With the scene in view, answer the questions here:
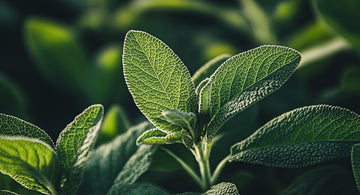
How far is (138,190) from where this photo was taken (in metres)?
0.72

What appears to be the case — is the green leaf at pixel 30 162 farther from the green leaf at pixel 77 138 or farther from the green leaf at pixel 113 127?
the green leaf at pixel 113 127

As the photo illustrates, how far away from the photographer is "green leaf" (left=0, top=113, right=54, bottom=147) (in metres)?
0.70

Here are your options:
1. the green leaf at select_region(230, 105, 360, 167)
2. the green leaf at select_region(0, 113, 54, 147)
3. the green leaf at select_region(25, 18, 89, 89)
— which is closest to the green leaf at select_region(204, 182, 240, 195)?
the green leaf at select_region(230, 105, 360, 167)

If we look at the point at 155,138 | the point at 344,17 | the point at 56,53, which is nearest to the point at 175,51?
the point at 56,53

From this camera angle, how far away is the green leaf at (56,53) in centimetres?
156

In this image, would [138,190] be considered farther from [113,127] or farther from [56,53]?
[56,53]

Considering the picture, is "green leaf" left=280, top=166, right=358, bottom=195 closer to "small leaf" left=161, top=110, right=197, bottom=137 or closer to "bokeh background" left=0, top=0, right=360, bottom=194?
"bokeh background" left=0, top=0, right=360, bottom=194

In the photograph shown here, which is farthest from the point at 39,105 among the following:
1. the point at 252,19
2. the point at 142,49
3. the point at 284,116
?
the point at 284,116

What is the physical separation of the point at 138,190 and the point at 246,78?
255 millimetres

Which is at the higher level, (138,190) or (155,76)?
(155,76)

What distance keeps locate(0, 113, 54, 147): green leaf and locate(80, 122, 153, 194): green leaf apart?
139mm

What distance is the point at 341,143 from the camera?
72 cm

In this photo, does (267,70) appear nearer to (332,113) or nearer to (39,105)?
(332,113)

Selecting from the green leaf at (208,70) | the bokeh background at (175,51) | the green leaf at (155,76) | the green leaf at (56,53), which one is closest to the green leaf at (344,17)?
the bokeh background at (175,51)
